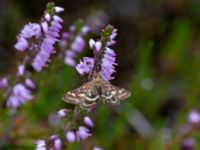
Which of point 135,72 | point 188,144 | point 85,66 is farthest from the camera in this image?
point 135,72

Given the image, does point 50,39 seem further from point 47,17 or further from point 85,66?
point 85,66

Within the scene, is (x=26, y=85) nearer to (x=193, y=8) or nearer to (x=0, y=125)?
(x=0, y=125)

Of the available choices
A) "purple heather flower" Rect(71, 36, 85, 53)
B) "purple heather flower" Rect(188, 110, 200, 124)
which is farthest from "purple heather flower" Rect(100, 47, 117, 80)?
"purple heather flower" Rect(188, 110, 200, 124)

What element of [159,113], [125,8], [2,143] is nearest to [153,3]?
[125,8]

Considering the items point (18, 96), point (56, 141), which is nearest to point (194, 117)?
point (18, 96)

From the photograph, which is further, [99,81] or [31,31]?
[31,31]

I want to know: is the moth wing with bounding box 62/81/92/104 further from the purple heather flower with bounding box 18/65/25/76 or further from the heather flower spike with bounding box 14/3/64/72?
the purple heather flower with bounding box 18/65/25/76
